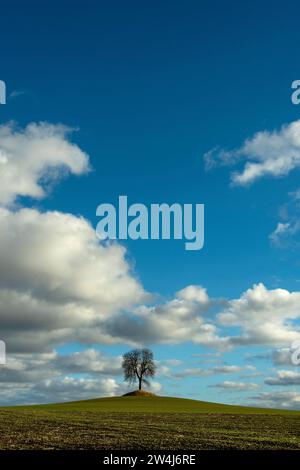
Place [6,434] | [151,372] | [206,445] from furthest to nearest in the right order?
[151,372], [6,434], [206,445]
